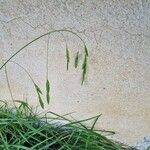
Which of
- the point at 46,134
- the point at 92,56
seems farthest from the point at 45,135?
the point at 92,56

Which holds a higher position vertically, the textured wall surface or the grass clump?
the textured wall surface

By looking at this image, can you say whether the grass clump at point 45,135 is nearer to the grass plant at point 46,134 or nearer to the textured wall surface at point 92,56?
the grass plant at point 46,134

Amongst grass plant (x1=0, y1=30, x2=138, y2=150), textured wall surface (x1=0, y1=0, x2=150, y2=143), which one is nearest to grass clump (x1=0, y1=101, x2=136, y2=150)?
grass plant (x1=0, y1=30, x2=138, y2=150)

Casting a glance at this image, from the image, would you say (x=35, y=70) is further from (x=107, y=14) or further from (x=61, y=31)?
(x=107, y=14)

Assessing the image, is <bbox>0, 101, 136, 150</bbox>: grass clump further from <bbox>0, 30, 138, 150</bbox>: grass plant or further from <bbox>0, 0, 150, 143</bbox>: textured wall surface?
<bbox>0, 0, 150, 143</bbox>: textured wall surface

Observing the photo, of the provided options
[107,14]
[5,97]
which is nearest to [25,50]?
[5,97]

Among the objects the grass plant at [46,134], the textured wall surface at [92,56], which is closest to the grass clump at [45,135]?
the grass plant at [46,134]
